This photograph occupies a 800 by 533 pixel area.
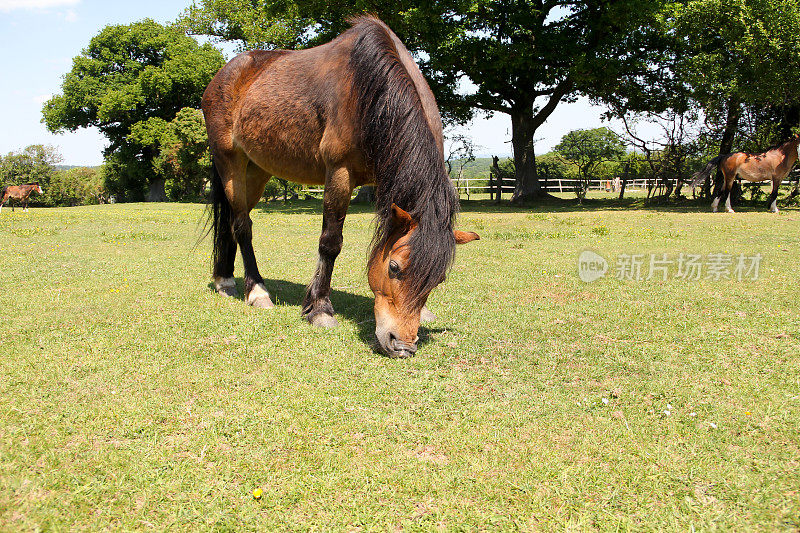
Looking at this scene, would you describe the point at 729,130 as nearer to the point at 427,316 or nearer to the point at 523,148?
the point at 523,148

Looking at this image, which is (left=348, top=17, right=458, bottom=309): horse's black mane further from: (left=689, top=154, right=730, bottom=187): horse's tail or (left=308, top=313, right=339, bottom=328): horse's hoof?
(left=689, top=154, right=730, bottom=187): horse's tail

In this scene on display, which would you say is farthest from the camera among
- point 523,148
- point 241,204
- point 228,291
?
point 523,148

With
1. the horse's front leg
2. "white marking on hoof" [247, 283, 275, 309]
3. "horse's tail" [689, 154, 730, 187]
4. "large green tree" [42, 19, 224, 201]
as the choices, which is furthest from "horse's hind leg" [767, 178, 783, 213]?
"large green tree" [42, 19, 224, 201]

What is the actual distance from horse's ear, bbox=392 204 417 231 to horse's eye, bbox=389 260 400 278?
1.07 ft

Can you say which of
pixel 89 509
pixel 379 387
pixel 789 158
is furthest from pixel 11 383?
pixel 789 158

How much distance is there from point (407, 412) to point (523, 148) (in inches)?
888

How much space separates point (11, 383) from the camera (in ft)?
12.4

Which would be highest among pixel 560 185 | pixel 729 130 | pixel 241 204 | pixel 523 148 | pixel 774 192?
pixel 729 130

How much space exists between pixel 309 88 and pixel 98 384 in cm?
343

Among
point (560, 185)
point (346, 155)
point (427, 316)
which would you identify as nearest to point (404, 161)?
point (346, 155)

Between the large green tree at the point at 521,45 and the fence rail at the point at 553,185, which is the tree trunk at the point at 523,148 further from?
the fence rail at the point at 553,185

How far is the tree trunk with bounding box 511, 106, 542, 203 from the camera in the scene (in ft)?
79.2

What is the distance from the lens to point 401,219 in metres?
4.19

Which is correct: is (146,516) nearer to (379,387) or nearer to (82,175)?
(379,387)
